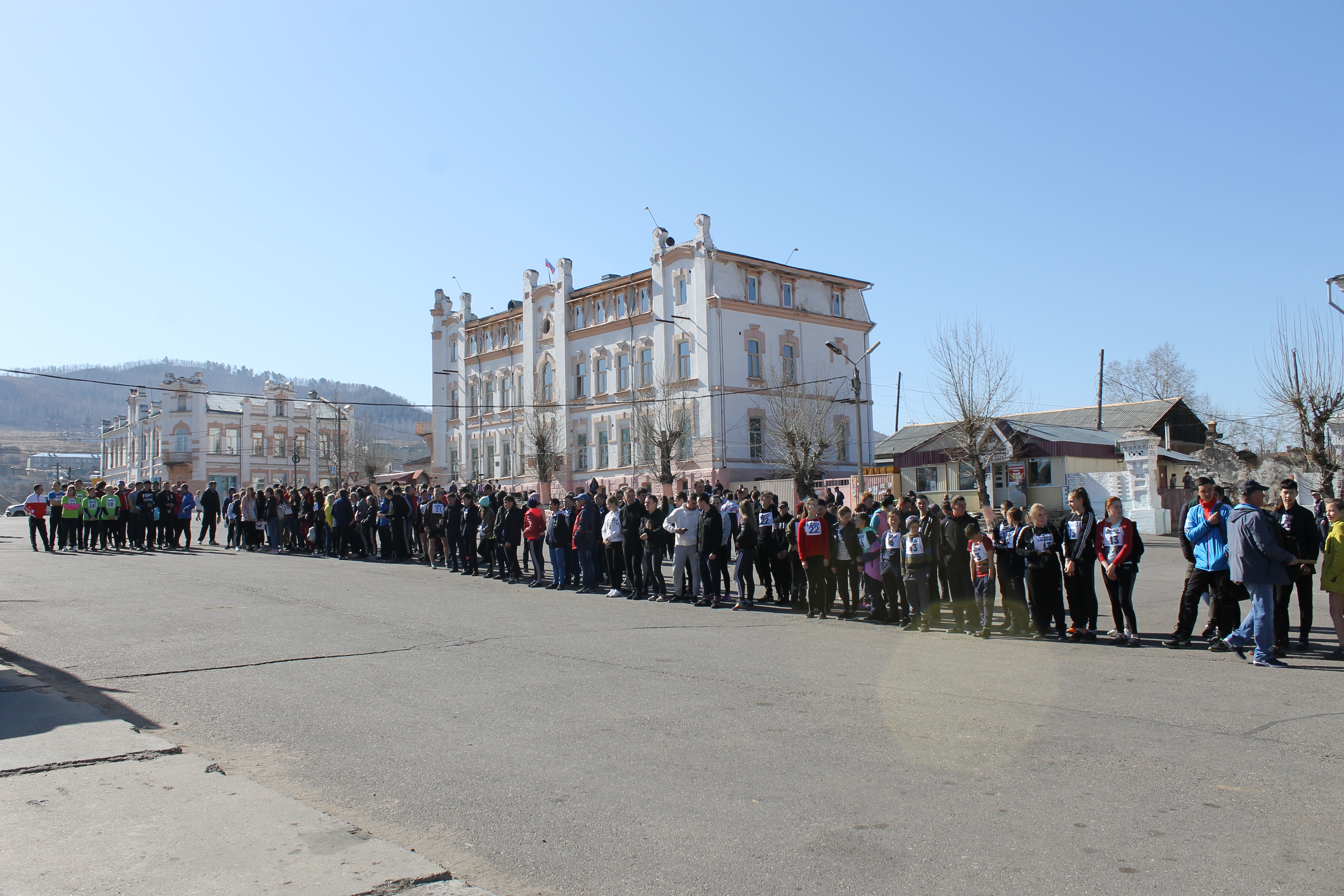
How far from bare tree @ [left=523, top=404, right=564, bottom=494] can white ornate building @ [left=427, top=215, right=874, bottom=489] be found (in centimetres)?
44

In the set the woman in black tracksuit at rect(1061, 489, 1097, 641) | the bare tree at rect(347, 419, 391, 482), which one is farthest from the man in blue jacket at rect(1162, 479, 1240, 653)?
the bare tree at rect(347, 419, 391, 482)

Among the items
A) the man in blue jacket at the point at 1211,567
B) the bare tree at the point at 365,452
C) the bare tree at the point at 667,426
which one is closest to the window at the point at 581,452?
the bare tree at the point at 667,426

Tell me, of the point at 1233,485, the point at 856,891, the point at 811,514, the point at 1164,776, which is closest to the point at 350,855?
the point at 856,891

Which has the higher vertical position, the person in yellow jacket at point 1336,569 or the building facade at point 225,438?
the building facade at point 225,438

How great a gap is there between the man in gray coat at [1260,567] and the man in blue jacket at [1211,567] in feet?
1.78

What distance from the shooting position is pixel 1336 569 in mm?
9438

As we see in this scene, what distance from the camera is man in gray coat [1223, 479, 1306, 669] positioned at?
366 inches

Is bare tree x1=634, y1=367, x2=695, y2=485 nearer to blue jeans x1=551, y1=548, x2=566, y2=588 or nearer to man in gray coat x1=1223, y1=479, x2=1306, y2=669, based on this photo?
blue jeans x1=551, y1=548, x2=566, y2=588

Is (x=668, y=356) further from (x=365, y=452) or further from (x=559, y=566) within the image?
(x=365, y=452)

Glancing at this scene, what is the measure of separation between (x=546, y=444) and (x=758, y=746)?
46.3 m

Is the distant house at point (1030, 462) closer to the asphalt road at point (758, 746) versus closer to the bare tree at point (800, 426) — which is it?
the bare tree at point (800, 426)

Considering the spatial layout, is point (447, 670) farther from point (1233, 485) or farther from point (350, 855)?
point (1233, 485)

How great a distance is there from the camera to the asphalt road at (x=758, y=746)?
14.5 ft

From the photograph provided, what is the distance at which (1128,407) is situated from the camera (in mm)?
52938
